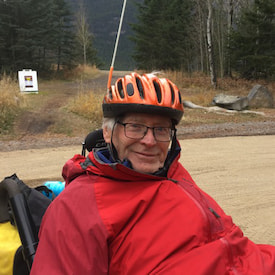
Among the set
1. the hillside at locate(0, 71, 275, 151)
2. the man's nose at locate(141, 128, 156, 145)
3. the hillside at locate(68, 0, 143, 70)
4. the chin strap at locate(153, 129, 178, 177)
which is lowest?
the hillside at locate(0, 71, 275, 151)

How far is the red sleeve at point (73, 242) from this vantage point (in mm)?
1320

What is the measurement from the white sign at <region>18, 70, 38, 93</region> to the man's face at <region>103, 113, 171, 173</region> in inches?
574

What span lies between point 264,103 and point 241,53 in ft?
30.1

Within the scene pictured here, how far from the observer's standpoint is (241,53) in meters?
21.9

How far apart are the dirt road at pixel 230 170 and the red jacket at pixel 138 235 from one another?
2016 mm

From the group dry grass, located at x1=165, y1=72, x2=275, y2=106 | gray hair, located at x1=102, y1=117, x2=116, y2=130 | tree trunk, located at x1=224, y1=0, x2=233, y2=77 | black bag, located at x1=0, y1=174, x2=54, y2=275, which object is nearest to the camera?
black bag, located at x1=0, y1=174, x2=54, y2=275

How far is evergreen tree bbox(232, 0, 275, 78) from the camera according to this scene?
65.4 ft

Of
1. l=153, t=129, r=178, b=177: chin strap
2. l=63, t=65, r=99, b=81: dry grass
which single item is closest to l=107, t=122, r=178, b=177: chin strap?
l=153, t=129, r=178, b=177: chin strap

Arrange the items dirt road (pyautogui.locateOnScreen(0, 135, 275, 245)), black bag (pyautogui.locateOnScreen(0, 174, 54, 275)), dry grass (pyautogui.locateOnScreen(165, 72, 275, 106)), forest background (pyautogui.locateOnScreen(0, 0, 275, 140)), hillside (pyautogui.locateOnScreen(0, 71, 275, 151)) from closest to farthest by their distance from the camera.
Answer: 1. black bag (pyautogui.locateOnScreen(0, 174, 54, 275))
2. dirt road (pyautogui.locateOnScreen(0, 135, 275, 245))
3. hillside (pyautogui.locateOnScreen(0, 71, 275, 151))
4. forest background (pyautogui.locateOnScreen(0, 0, 275, 140))
5. dry grass (pyautogui.locateOnScreen(165, 72, 275, 106))

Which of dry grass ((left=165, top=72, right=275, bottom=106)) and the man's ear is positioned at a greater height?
dry grass ((left=165, top=72, right=275, bottom=106))

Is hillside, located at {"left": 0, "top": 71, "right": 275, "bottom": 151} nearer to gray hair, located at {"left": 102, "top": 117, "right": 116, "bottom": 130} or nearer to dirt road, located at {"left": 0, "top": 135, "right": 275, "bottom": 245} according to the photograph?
dirt road, located at {"left": 0, "top": 135, "right": 275, "bottom": 245}

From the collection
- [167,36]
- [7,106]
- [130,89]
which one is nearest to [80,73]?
[167,36]

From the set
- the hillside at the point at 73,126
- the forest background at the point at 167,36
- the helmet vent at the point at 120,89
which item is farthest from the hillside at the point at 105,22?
the helmet vent at the point at 120,89

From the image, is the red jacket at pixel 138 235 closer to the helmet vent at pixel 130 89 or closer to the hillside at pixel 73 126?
the helmet vent at pixel 130 89
